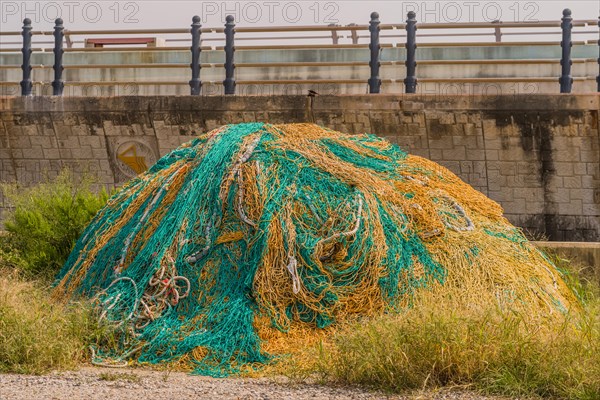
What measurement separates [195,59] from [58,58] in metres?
2.46

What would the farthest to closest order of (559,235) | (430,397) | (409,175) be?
(559,235) < (409,175) < (430,397)

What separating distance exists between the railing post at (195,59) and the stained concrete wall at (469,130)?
0.67 meters

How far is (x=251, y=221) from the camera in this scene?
32.5 feet

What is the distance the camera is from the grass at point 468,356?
804 centimetres

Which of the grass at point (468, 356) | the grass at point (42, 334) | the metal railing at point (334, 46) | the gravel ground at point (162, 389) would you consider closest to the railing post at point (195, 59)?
the metal railing at point (334, 46)

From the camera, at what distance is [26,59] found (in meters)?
19.2

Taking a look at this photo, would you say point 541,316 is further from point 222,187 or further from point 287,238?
point 222,187

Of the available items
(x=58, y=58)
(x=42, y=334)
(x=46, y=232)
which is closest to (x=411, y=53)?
(x=58, y=58)

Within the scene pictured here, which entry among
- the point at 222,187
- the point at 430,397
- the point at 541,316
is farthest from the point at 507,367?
the point at 222,187

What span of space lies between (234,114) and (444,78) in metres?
3.16

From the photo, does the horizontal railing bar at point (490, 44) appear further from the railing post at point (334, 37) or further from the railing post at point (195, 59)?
the railing post at point (195, 59)

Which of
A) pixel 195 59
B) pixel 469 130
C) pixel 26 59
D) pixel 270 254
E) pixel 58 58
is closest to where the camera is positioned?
pixel 270 254

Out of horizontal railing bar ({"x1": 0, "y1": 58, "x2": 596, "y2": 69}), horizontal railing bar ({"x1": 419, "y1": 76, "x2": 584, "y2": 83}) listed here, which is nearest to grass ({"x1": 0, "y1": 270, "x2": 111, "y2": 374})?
horizontal railing bar ({"x1": 419, "y1": 76, "x2": 584, "y2": 83})

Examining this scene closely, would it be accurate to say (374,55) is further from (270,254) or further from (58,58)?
(270,254)
